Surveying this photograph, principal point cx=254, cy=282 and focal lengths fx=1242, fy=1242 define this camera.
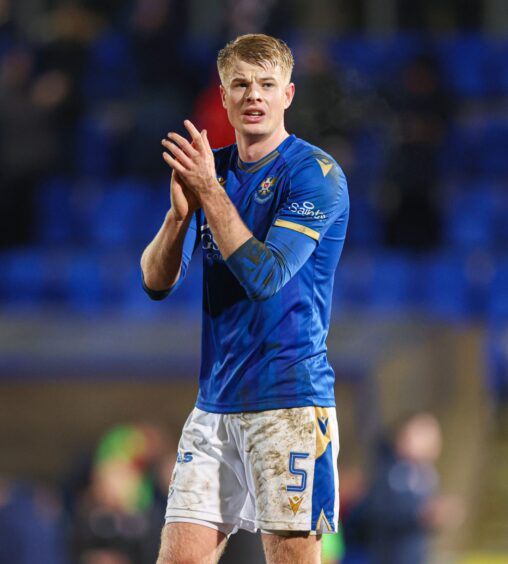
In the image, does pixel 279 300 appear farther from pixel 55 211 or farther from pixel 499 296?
pixel 55 211

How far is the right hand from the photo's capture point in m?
3.91

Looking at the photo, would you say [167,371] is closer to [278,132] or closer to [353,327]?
[353,327]

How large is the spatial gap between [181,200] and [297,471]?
3.05 feet

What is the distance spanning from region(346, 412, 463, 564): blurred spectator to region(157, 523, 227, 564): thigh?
4.09m

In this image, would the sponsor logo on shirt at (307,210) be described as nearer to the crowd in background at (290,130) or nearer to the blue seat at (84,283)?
the crowd in background at (290,130)

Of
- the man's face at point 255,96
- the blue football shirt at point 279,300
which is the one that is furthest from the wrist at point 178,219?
the man's face at point 255,96

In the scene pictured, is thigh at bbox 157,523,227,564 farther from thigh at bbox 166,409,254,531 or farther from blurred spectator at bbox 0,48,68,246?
blurred spectator at bbox 0,48,68,246

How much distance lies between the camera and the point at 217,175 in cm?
416

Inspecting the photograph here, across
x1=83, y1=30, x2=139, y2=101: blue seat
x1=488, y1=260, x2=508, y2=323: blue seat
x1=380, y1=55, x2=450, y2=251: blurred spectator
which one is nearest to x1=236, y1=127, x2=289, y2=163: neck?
x1=488, y1=260, x2=508, y2=323: blue seat

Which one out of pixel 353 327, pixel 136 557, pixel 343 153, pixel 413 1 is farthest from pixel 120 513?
pixel 413 1

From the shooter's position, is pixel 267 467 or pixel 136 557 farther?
pixel 136 557

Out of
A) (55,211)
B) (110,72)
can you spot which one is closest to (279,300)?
(55,211)

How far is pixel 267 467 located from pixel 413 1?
41.5 ft

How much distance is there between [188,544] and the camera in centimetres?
400
